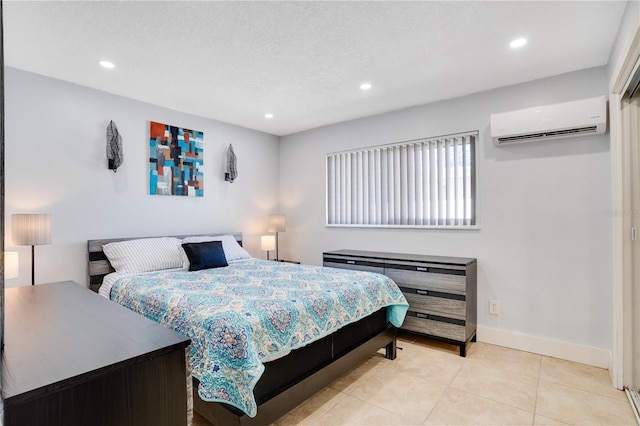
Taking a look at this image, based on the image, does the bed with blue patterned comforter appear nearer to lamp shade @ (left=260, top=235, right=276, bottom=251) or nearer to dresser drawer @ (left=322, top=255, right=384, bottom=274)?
dresser drawer @ (left=322, top=255, right=384, bottom=274)

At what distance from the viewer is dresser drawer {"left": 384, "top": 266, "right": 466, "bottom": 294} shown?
2996mm

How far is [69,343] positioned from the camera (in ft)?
3.28

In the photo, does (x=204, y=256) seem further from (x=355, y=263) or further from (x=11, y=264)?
(x=355, y=263)

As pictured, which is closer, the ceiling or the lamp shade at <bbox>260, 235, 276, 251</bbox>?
the ceiling

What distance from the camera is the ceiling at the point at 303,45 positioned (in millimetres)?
1995

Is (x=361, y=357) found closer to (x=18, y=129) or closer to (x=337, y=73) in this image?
(x=337, y=73)

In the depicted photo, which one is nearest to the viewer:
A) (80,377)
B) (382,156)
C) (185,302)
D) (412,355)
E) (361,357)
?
(80,377)

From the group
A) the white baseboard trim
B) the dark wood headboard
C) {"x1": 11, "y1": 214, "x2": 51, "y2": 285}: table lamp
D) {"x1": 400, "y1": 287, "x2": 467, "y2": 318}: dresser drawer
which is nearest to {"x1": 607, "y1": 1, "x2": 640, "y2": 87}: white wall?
{"x1": 400, "y1": 287, "x2": 467, "y2": 318}: dresser drawer

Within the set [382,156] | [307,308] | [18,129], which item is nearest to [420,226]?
[382,156]

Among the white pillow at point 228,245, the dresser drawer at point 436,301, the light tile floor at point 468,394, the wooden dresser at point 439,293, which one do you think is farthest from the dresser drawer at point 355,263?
the white pillow at point 228,245

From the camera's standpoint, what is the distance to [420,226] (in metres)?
3.69

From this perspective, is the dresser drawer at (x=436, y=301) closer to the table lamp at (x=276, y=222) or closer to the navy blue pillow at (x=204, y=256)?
the navy blue pillow at (x=204, y=256)

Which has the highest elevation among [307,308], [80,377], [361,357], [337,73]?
[337,73]

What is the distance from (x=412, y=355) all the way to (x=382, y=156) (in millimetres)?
2294
